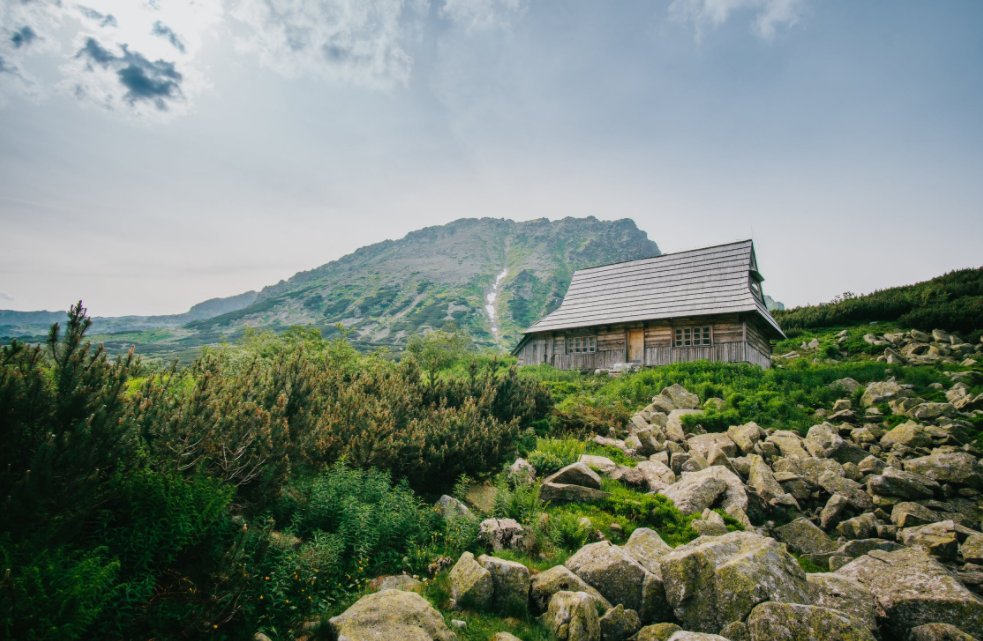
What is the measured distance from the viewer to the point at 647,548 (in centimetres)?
716

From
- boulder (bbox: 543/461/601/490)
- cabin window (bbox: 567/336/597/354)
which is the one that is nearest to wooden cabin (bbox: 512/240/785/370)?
cabin window (bbox: 567/336/597/354)

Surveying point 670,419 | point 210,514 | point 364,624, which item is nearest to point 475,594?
point 364,624

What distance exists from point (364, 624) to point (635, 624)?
127 inches

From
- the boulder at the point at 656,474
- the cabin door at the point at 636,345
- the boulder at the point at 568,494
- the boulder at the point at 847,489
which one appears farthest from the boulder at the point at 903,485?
the cabin door at the point at 636,345

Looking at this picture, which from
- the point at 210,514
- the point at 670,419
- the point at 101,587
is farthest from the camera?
the point at 670,419

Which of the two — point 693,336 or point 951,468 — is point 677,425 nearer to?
point 951,468

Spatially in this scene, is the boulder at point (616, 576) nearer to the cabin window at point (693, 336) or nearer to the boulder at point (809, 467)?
the boulder at point (809, 467)

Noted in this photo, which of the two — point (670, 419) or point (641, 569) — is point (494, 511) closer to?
point (641, 569)

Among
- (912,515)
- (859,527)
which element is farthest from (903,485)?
(859,527)

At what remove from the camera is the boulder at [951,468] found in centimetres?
938

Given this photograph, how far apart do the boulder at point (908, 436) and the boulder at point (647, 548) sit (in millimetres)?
7853

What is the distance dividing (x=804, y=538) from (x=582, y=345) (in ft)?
65.0

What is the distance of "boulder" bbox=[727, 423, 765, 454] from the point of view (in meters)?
11.6

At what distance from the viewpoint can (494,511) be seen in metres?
8.74
